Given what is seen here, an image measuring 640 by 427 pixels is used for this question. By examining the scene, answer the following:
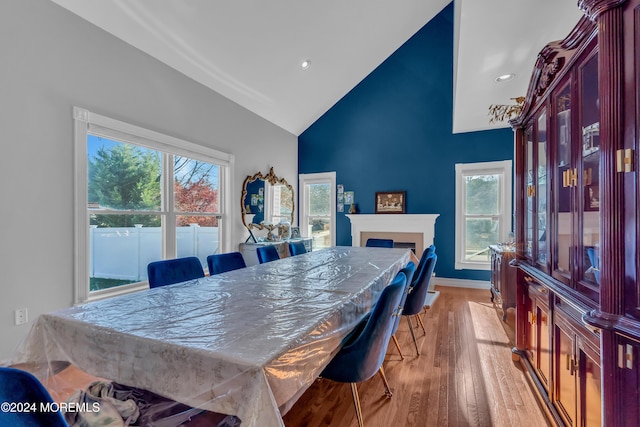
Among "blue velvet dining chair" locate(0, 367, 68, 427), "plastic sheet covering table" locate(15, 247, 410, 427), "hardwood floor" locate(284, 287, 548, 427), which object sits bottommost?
"hardwood floor" locate(284, 287, 548, 427)

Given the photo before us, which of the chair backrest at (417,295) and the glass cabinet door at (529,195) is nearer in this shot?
the glass cabinet door at (529,195)

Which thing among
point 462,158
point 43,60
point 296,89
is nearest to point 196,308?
point 43,60

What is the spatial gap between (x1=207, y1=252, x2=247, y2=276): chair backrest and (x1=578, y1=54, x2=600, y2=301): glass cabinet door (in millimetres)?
2392

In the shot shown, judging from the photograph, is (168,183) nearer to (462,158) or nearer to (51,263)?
(51,263)

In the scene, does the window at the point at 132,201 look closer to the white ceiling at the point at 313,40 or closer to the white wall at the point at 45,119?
the white wall at the point at 45,119

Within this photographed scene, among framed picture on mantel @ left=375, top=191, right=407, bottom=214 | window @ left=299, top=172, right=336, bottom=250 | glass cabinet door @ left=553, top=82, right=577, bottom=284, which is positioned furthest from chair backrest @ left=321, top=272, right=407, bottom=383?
window @ left=299, top=172, right=336, bottom=250

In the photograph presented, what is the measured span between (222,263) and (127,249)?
1.30m

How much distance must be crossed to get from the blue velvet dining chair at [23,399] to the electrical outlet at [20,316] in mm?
2356

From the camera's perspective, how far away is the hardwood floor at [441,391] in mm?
1730

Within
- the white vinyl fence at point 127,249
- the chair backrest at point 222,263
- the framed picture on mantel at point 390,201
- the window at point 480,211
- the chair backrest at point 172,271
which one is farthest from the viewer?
the framed picture on mantel at point 390,201

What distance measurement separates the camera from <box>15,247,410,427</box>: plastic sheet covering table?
0.91m

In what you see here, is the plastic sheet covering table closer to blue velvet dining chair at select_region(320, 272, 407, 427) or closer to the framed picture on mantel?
blue velvet dining chair at select_region(320, 272, 407, 427)

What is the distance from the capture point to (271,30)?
3.57 meters

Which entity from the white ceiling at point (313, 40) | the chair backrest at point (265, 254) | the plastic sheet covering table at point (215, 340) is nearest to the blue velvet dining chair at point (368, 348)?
the plastic sheet covering table at point (215, 340)
